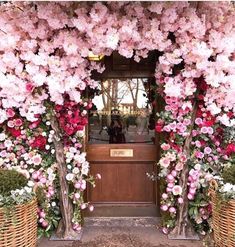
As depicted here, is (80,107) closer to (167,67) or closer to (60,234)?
(167,67)

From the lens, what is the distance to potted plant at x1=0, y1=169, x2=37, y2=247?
411 centimetres

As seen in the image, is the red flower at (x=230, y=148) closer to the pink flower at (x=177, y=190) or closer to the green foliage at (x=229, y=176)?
the green foliage at (x=229, y=176)

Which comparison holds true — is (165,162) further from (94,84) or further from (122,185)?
(94,84)

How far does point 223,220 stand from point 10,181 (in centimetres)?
227

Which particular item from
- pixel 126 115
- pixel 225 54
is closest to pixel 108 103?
pixel 126 115

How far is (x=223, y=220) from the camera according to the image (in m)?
4.34

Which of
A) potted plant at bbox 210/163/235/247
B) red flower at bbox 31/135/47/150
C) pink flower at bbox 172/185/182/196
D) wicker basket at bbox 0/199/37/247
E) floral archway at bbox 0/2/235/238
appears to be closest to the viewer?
wicker basket at bbox 0/199/37/247

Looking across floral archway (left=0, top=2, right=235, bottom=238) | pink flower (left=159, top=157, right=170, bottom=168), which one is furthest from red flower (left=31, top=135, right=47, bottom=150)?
pink flower (left=159, top=157, right=170, bottom=168)

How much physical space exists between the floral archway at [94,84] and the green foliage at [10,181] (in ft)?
2.01

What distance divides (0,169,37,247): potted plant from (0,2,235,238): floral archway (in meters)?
0.62

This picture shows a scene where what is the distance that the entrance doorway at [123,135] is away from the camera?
5.82 metres

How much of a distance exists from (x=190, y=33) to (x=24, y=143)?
248cm

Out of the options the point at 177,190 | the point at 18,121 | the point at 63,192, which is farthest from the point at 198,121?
the point at 18,121

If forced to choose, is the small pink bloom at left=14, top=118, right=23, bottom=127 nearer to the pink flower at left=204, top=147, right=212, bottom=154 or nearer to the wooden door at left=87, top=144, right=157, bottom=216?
the wooden door at left=87, top=144, right=157, bottom=216
